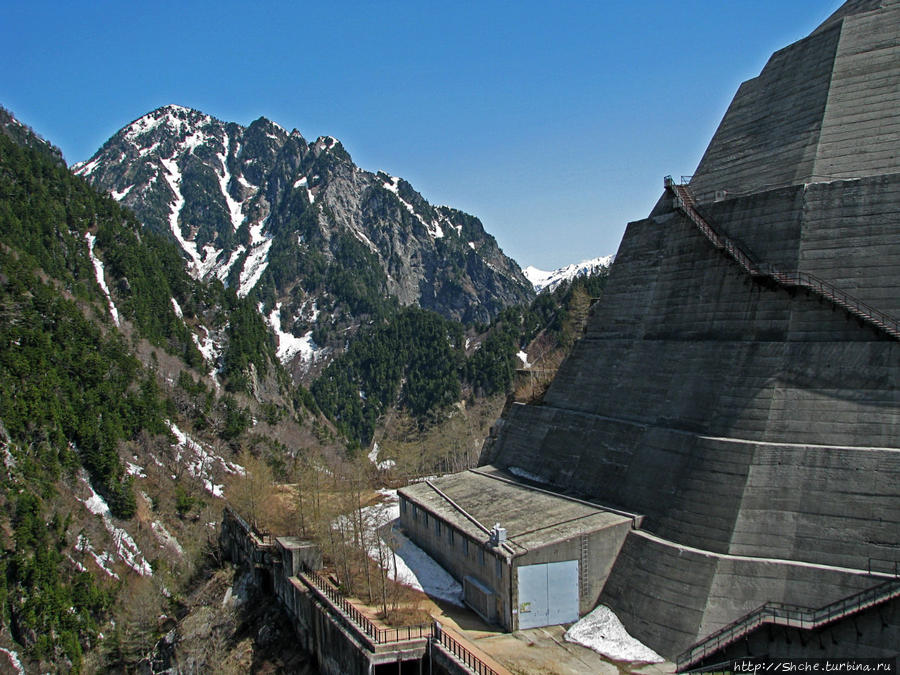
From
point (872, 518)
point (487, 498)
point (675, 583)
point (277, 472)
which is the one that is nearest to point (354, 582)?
point (487, 498)

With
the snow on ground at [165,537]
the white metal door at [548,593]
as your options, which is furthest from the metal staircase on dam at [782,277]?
the snow on ground at [165,537]

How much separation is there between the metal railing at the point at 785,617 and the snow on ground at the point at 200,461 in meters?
59.4

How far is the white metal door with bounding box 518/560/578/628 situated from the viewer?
2508 centimetres

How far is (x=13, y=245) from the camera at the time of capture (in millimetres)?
75938

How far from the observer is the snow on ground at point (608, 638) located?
2267 cm

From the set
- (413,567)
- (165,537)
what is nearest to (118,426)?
(165,537)

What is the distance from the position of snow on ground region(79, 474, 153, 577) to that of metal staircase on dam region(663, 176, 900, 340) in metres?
51.5

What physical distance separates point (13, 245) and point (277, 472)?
39.2 metres

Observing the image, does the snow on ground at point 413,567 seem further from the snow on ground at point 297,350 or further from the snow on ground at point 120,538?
the snow on ground at point 297,350

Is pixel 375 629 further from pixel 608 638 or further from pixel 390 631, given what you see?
pixel 608 638

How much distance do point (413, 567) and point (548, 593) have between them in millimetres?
8165

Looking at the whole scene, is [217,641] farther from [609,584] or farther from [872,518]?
[872,518]

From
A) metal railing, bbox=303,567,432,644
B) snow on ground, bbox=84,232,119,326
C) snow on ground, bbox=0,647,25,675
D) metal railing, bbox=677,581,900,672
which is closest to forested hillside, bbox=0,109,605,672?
snow on ground, bbox=84,232,119,326

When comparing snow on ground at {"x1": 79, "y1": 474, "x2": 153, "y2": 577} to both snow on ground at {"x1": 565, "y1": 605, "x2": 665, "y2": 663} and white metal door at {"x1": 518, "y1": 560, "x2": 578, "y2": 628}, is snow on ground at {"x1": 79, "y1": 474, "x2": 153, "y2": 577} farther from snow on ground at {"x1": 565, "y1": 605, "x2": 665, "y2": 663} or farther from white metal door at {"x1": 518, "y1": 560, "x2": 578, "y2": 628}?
snow on ground at {"x1": 565, "y1": 605, "x2": 665, "y2": 663}
